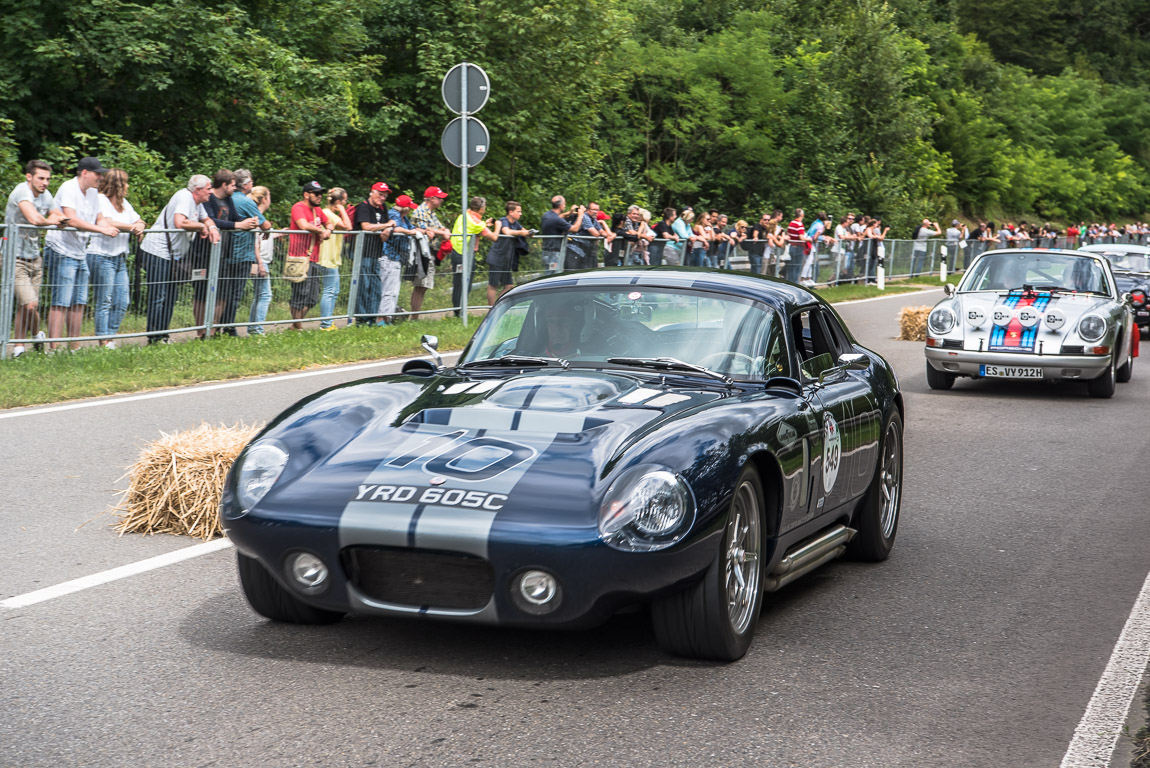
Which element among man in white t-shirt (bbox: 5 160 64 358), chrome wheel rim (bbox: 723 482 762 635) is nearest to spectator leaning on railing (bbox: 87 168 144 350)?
man in white t-shirt (bbox: 5 160 64 358)

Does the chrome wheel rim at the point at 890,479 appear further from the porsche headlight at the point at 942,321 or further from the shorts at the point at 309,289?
the shorts at the point at 309,289

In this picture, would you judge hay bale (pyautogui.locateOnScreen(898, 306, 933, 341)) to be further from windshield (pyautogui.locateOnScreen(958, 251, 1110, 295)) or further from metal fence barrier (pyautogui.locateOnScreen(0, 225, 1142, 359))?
windshield (pyautogui.locateOnScreen(958, 251, 1110, 295))

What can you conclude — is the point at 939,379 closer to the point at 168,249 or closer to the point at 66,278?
the point at 168,249

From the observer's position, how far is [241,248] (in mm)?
15344

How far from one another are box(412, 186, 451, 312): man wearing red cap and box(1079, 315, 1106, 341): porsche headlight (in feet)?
27.5

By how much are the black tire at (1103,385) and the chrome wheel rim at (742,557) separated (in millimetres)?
10034

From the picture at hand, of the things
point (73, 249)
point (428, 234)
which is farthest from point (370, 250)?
point (73, 249)

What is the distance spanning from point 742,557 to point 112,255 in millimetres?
10236

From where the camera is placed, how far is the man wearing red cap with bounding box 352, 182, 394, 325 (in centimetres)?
1764

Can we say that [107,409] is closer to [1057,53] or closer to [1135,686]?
[1135,686]

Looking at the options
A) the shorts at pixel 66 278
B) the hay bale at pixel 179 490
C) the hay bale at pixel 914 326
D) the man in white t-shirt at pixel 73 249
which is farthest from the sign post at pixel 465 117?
the hay bale at pixel 179 490

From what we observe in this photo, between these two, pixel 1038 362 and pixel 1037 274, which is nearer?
pixel 1038 362

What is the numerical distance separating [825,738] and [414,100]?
30.2 meters

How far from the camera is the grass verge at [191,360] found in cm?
1166
